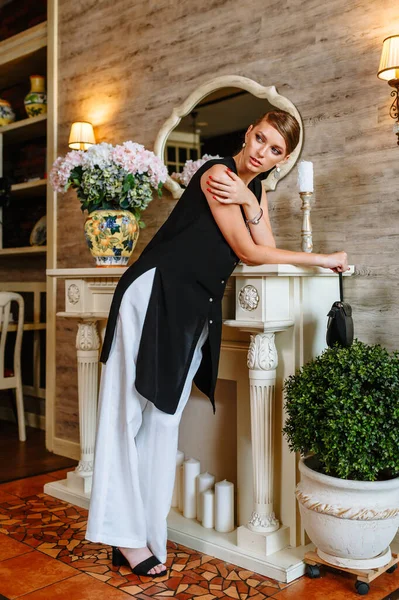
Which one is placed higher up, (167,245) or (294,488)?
(167,245)

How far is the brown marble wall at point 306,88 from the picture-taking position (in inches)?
98.2

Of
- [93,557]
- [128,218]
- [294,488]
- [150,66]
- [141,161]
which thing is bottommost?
[93,557]

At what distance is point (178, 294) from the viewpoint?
2.19 meters

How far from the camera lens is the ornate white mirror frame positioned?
2752 mm

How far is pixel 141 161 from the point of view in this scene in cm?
285

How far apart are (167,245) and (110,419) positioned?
64 centimetres

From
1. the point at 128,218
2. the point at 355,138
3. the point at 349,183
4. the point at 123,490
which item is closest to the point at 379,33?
the point at 355,138

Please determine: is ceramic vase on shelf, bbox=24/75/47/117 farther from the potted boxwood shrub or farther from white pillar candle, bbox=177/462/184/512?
the potted boxwood shrub

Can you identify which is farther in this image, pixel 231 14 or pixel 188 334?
pixel 231 14

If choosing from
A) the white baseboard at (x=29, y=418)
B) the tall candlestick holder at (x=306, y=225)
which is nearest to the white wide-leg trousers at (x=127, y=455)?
the tall candlestick holder at (x=306, y=225)

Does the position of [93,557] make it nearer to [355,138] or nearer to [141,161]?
[141,161]

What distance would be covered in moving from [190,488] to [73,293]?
1.08 meters

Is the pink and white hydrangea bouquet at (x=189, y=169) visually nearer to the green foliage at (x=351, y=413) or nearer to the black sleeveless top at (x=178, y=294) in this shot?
the black sleeveless top at (x=178, y=294)

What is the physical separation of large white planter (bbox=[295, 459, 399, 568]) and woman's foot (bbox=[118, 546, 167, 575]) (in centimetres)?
55
